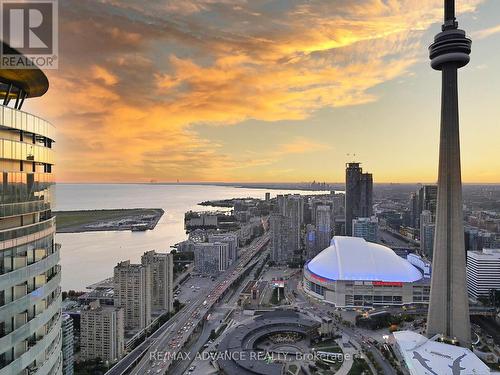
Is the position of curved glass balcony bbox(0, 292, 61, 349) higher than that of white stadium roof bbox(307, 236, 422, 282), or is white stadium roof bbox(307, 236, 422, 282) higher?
curved glass balcony bbox(0, 292, 61, 349)

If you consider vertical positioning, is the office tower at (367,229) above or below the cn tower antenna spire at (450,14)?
below

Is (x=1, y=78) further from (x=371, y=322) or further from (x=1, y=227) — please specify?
(x=371, y=322)

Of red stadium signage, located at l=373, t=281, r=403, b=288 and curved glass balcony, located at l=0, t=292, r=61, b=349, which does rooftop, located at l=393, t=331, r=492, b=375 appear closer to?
red stadium signage, located at l=373, t=281, r=403, b=288

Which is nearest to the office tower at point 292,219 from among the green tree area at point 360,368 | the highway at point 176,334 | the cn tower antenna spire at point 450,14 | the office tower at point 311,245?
the office tower at point 311,245

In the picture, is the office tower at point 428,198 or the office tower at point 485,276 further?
the office tower at point 428,198

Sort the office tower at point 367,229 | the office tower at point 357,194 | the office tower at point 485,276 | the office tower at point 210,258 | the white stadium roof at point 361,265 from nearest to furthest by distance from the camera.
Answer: the white stadium roof at point 361,265
the office tower at point 485,276
the office tower at point 210,258
the office tower at point 367,229
the office tower at point 357,194

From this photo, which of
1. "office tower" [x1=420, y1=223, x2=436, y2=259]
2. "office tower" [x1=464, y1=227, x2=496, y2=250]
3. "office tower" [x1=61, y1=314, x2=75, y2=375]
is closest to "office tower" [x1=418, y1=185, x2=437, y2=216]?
"office tower" [x1=420, y1=223, x2=436, y2=259]

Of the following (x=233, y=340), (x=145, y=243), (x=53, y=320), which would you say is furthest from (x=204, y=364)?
(x=145, y=243)

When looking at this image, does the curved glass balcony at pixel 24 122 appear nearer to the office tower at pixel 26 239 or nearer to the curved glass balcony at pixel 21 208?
the office tower at pixel 26 239
